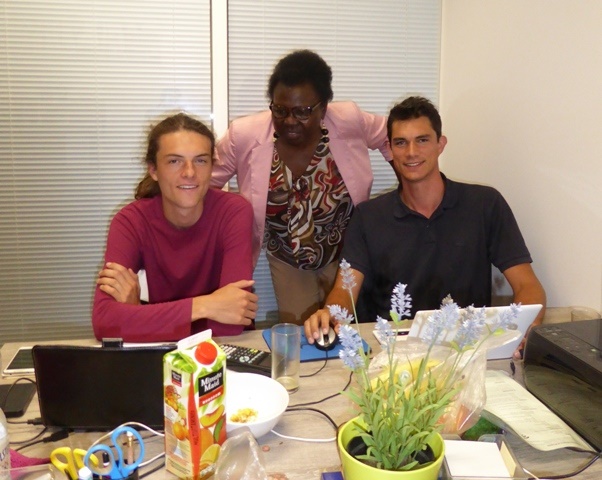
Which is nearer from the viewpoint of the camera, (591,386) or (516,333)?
(591,386)

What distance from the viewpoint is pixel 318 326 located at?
1.59 m

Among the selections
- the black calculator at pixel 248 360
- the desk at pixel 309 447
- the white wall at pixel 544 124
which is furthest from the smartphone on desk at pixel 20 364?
the white wall at pixel 544 124

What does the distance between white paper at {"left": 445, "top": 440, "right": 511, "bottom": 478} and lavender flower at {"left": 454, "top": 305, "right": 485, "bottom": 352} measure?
0.80 ft

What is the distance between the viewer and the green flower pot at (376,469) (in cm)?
85

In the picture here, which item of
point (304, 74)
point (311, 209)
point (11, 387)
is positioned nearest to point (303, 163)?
point (311, 209)

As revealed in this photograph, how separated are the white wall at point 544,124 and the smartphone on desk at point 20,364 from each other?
167 centimetres

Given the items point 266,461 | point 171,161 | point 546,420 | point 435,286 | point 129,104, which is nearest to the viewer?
point 266,461

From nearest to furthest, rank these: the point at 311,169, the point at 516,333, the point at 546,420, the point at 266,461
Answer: the point at 266,461 → the point at 546,420 → the point at 516,333 → the point at 311,169

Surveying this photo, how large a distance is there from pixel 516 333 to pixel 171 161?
118cm

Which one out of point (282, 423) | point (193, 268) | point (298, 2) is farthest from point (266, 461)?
point (298, 2)

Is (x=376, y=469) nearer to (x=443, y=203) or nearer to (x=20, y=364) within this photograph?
(x=20, y=364)

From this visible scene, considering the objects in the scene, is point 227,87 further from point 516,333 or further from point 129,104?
point 516,333

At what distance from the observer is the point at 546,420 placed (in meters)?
1.18

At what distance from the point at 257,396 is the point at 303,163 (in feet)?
4.10
